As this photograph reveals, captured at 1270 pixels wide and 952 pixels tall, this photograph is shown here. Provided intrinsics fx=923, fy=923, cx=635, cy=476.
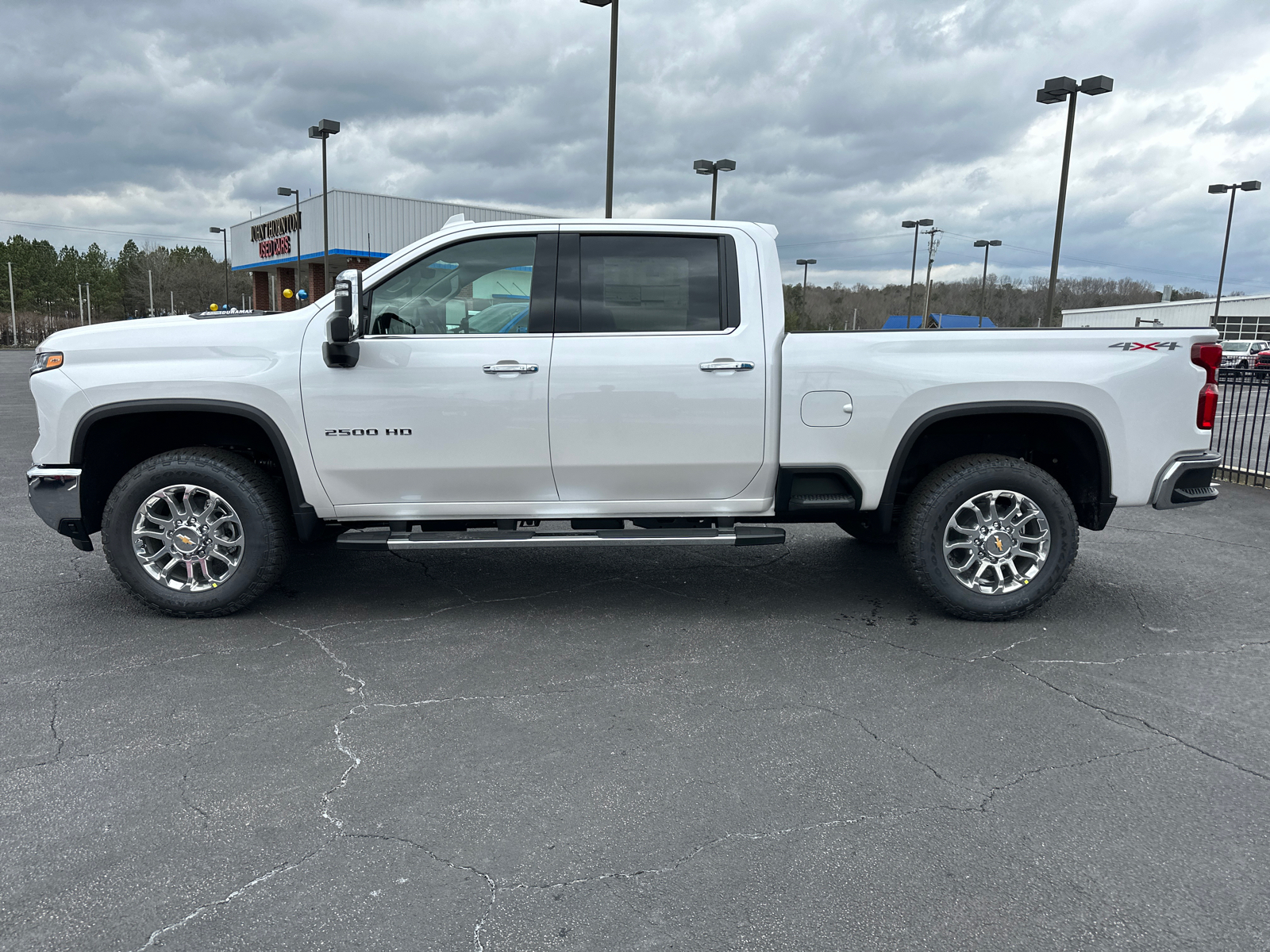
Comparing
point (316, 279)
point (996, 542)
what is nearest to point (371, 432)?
point (996, 542)

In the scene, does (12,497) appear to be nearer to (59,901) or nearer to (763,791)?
(59,901)

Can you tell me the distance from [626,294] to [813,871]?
3.10 meters

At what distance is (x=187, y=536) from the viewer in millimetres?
4852

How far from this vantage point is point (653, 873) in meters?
2.68

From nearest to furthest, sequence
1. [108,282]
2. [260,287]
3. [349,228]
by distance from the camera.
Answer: [349,228]
[260,287]
[108,282]

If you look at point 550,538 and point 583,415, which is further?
point 550,538

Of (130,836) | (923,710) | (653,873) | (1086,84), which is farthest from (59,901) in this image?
(1086,84)

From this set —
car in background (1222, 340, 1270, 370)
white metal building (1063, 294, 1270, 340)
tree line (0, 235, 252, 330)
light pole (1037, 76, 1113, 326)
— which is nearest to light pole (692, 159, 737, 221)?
light pole (1037, 76, 1113, 326)

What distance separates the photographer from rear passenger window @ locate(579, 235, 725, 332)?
191 inches

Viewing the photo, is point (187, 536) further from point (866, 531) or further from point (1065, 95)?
point (1065, 95)

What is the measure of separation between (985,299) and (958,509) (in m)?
84.8

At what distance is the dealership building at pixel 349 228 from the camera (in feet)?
137

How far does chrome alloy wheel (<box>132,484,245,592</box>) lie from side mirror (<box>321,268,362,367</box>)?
Result: 3.31 ft

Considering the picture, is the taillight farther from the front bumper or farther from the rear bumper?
the front bumper
